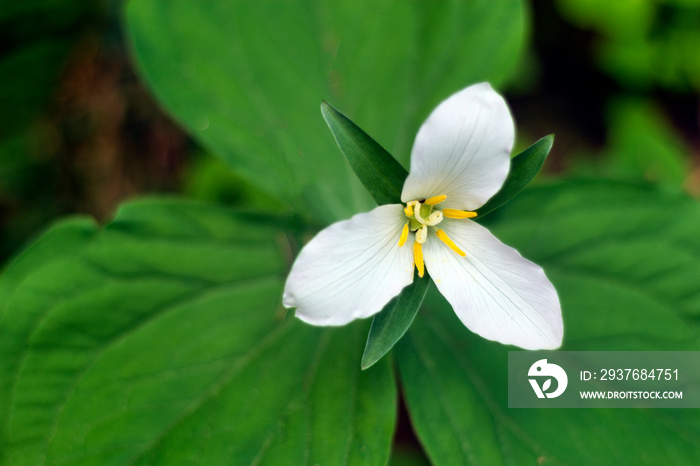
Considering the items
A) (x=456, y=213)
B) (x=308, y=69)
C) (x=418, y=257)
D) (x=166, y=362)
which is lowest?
(x=166, y=362)

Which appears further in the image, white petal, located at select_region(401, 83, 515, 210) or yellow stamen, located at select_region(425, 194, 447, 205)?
yellow stamen, located at select_region(425, 194, 447, 205)

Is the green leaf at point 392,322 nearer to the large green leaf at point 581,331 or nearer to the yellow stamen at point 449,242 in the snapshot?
the yellow stamen at point 449,242

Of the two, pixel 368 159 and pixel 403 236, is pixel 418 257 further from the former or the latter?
pixel 368 159

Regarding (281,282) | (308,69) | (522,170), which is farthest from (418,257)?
(308,69)

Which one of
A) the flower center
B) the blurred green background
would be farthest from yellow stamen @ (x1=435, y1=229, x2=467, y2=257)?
the blurred green background

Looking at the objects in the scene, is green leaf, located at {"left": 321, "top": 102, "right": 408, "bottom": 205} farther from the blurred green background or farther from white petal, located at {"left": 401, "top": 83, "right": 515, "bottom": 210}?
the blurred green background
